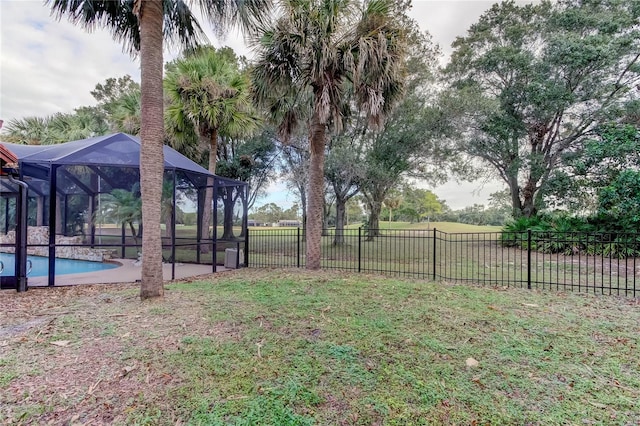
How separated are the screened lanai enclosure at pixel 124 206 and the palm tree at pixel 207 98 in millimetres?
2146

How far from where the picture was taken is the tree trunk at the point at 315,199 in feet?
25.2

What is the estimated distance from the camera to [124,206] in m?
8.95

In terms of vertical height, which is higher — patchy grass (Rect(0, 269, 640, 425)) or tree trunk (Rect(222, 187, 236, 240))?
tree trunk (Rect(222, 187, 236, 240))

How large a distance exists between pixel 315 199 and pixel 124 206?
5.67 metres

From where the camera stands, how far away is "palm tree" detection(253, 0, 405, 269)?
6688 millimetres

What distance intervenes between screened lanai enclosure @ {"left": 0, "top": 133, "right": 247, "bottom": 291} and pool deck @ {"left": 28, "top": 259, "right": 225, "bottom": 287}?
319 mm

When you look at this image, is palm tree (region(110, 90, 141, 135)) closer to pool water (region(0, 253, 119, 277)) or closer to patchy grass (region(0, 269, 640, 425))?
pool water (region(0, 253, 119, 277))

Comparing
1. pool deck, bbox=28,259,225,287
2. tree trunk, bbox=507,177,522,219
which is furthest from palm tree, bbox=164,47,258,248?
tree trunk, bbox=507,177,522,219

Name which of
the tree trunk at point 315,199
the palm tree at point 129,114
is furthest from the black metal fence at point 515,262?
the palm tree at point 129,114

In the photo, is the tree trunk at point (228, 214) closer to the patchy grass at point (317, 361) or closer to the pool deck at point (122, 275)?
the pool deck at point (122, 275)

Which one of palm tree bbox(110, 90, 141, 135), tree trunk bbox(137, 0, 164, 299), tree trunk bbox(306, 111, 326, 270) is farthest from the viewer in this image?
palm tree bbox(110, 90, 141, 135)

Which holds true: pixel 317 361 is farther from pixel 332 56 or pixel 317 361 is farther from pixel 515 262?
pixel 515 262

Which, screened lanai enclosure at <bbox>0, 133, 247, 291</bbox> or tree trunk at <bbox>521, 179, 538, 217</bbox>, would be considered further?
tree trunk at <bbox>521, 179, 538, 217</bbox>

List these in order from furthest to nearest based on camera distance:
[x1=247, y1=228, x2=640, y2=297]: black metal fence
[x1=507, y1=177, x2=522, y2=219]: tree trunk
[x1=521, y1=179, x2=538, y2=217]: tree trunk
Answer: [x1=507, y1=177, x2=522, y2=219]: tree trunk < [x1=521, y1=179, x2=538, y2=217]: tree trunk < [x1=247, y1=228, x2=640, y2=297]: black metal fence
